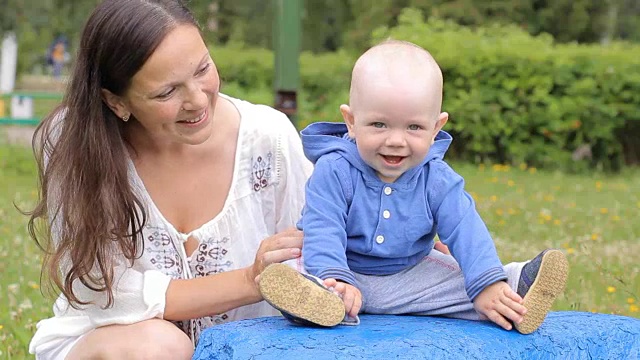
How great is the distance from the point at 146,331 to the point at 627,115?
846 cm

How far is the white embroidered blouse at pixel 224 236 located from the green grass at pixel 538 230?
1002 mm

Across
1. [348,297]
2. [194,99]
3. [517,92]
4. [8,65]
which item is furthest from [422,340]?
[8,65]

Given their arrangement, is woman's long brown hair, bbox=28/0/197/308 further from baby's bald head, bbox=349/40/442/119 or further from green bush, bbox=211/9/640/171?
green bush, bbox=211/9/640/171

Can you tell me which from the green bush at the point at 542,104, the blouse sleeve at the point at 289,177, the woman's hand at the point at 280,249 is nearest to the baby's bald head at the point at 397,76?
the woman's hand at the point at 280,249

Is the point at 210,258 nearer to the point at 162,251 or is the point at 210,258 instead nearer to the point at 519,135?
the point at 162,251

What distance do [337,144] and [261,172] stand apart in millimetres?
543

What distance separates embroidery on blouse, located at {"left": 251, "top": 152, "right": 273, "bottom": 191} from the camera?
331 cm

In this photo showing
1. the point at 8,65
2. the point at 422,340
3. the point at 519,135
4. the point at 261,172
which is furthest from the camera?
the point at 8,65

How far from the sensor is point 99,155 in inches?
117

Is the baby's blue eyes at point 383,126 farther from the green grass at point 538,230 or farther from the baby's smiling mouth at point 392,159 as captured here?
the green grass at point 538,230

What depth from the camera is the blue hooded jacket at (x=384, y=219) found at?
2.68m

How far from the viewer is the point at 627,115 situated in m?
10.6

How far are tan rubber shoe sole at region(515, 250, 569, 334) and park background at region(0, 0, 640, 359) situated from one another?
1.40m

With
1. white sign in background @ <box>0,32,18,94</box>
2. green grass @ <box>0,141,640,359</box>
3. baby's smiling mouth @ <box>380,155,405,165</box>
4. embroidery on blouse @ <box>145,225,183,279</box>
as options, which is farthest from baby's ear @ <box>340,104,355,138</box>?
white sign in background @ <box>0,32,18,94</box>
